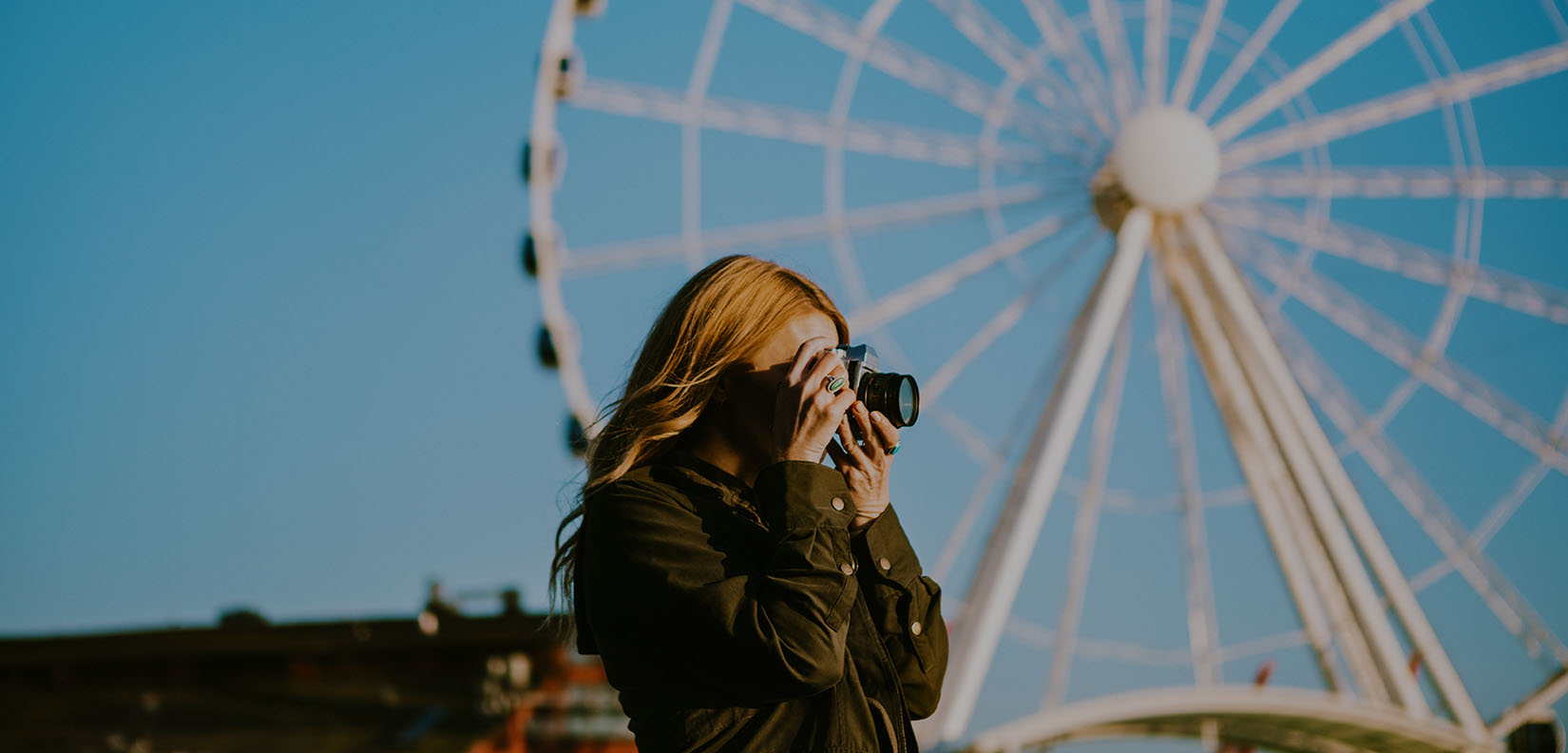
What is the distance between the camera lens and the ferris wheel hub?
49.1ft

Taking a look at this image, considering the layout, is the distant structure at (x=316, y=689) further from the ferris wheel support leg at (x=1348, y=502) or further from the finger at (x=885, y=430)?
the finger at (x=885, y=430)

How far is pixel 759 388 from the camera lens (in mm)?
2486

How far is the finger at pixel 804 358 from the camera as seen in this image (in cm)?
238

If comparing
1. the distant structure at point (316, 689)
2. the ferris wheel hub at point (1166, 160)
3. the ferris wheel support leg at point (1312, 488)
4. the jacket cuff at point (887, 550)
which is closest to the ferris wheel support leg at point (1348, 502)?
the ferris wheel support leg at point (1312, 488)

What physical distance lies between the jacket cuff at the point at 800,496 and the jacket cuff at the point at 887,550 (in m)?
0.32

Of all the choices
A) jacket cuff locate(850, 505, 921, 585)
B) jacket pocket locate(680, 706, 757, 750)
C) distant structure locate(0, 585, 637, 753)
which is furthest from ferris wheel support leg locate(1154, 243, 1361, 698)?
jacket pocket locate(680, 706, 757, 750)

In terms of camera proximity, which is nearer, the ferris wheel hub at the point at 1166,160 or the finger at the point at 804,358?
the finger at the point at 804,358

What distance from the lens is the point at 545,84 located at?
15047 mm

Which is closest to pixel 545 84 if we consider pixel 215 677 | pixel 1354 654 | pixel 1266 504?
pixel 1266 504

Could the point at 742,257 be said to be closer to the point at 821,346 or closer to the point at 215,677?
the point at 821,346

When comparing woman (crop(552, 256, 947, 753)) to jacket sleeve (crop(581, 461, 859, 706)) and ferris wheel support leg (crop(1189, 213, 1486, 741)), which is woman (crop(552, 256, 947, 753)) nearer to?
jacket sleeve (crop(581, 461, 859, 706))

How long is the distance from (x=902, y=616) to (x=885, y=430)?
34 centimetres

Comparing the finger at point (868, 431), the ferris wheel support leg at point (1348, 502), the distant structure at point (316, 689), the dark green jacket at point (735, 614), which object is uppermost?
the distant structure at point (316, 689)

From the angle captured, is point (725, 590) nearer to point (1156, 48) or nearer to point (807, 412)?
point (807, 412)
